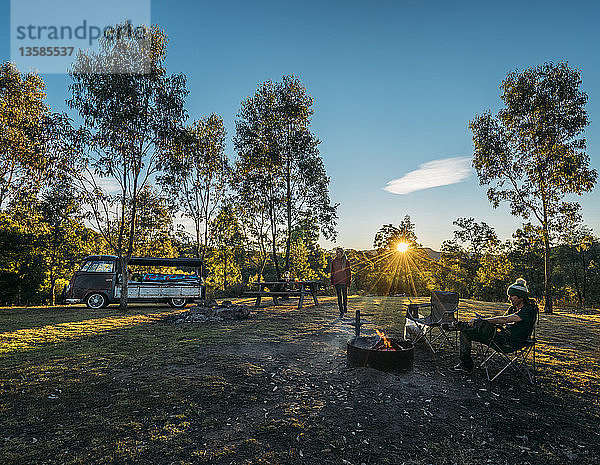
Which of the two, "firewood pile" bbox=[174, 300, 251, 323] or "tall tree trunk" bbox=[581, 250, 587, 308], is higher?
"firewood pile" bbox=[174, 300, 251, 323]

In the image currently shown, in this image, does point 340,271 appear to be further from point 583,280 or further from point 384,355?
point 583,280

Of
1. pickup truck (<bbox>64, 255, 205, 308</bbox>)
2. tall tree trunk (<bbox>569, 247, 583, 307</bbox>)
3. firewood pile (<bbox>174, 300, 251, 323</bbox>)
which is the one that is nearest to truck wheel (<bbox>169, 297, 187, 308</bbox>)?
pickup truck (<bbox>64, 255, 205, 308</bbox>)

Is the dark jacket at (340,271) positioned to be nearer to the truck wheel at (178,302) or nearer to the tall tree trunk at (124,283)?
the truck wheel at (178,302)

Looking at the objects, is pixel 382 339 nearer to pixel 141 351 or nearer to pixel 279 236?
pixel 141 351

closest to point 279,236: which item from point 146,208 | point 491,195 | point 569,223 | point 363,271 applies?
point 146,208

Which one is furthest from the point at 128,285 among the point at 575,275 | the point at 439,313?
the point at 575,275

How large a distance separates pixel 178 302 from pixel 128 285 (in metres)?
2.34

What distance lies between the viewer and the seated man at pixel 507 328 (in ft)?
16.4

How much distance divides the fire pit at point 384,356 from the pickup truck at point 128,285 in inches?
468

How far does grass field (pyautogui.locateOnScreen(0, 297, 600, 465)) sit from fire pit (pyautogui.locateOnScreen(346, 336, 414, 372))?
170mm

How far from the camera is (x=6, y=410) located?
12.5ft

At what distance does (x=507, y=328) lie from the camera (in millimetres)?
5121

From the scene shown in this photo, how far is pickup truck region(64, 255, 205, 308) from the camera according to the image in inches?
571

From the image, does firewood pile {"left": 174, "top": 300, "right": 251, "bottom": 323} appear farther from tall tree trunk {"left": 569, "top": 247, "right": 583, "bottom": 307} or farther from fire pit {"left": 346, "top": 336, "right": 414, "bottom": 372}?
tall tree trunk {"left": 569, "top": 247, "right": 583, "bottom": 307}
